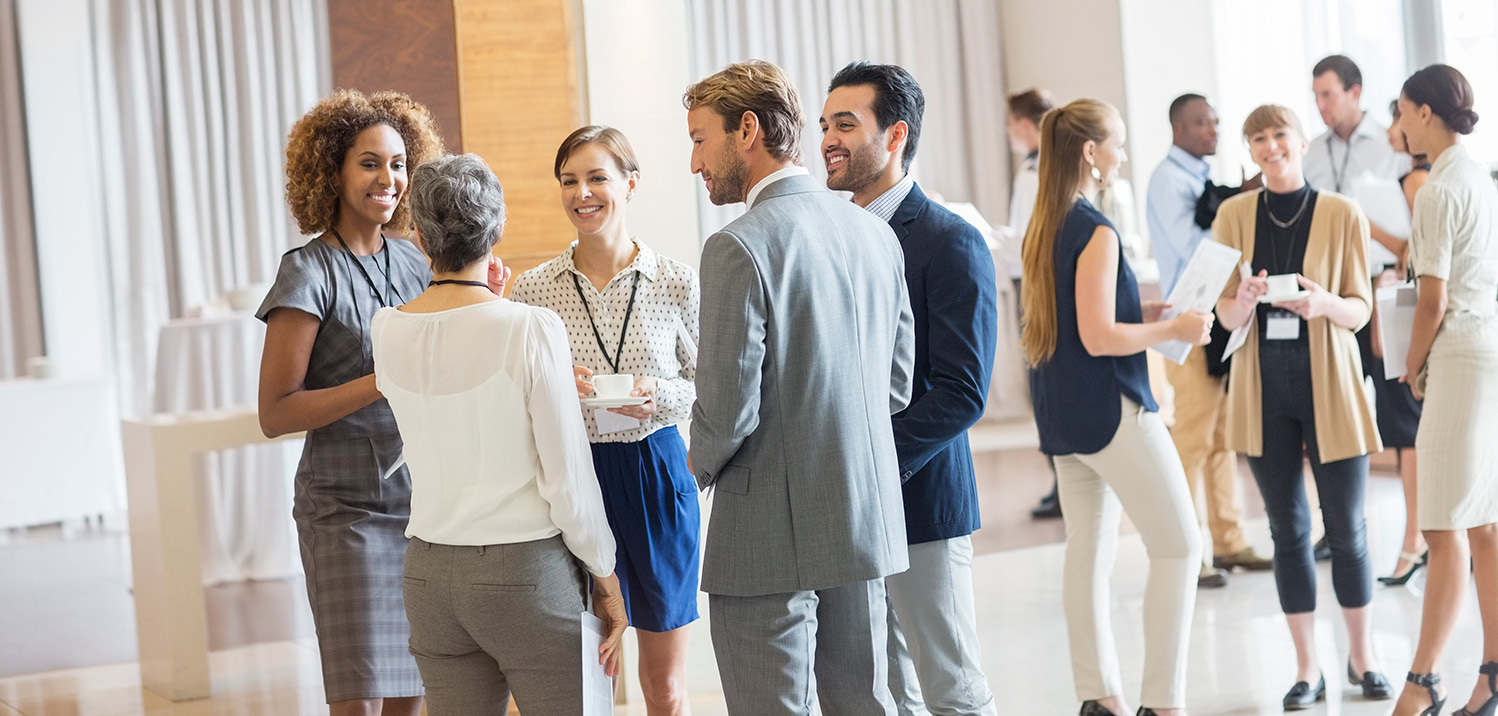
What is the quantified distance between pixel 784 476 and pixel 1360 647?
224 cm

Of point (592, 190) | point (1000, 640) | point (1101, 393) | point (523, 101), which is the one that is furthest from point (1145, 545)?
point (523, 101)

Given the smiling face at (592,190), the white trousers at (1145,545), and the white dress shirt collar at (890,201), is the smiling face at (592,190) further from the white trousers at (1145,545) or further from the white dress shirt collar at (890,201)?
the white trousers at (1145,545)

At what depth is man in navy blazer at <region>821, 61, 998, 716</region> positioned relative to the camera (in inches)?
94.7

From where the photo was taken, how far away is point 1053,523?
627 cm

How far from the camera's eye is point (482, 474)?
208 cm

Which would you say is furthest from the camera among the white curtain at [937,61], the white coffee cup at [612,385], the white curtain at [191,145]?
the white curtain at [937,61]

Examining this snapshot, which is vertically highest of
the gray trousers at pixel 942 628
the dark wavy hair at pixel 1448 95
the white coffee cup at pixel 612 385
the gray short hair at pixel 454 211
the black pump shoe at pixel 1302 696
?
the dark wavy hair at pixel 1448 95

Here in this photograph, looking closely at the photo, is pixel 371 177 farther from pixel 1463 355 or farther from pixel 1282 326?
pixel 1463 355

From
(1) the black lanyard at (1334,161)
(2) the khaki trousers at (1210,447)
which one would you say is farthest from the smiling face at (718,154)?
(1) the black lanyard at (1334,161)

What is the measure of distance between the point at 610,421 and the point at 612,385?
212mm

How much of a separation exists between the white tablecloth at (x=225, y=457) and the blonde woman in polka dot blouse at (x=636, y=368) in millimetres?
3392

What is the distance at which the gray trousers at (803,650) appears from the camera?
2.02 meters

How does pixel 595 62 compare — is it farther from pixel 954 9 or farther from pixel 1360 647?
pixel 954 9

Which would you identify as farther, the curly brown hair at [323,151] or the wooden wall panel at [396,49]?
the wooden wall panel at [396,49]
